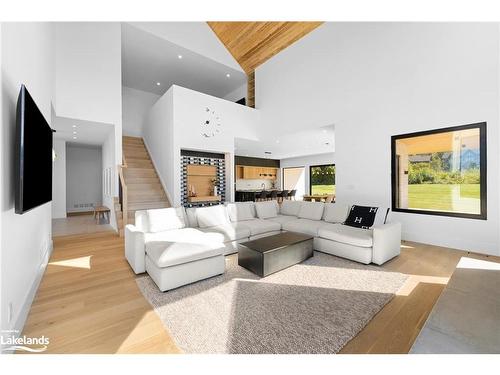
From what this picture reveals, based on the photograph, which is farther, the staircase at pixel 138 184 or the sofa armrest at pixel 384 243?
the staircase at pixel 138 184

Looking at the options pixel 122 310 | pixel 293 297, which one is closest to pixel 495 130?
pixel 293 297

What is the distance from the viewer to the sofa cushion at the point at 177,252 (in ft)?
7.96

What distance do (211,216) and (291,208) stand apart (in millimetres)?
2060

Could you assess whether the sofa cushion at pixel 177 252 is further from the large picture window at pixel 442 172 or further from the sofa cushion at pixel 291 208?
the large picture window at pixel 442 172

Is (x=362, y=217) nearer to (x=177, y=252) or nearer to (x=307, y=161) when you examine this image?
(x=177, y=252)

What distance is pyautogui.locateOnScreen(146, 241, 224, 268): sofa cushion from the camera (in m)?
2.43

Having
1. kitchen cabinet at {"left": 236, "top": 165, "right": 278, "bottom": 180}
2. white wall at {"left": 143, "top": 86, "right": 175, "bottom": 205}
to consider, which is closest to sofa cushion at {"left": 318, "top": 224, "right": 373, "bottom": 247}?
white wall at {"left": 143, "top": 86, "right": 175, "bottom": 205}

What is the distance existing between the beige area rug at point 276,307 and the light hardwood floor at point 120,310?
0.11 m

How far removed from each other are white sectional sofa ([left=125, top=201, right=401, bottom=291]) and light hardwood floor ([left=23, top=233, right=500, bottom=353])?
31 cm

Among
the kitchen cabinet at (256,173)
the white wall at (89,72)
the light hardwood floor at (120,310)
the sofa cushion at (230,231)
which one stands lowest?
the light hardwood floor at (120,310)

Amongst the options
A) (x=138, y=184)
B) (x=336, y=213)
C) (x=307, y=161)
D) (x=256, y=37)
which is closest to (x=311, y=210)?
(x=336, y=213)

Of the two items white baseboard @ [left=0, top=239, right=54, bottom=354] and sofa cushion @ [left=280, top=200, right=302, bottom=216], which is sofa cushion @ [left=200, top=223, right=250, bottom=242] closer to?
sofa cushion @ [left=280, top=200, right=302, bottom=216]

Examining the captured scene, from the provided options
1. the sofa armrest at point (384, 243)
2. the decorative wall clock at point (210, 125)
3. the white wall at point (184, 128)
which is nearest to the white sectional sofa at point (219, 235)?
the sofa armrest at point (384, 243)
